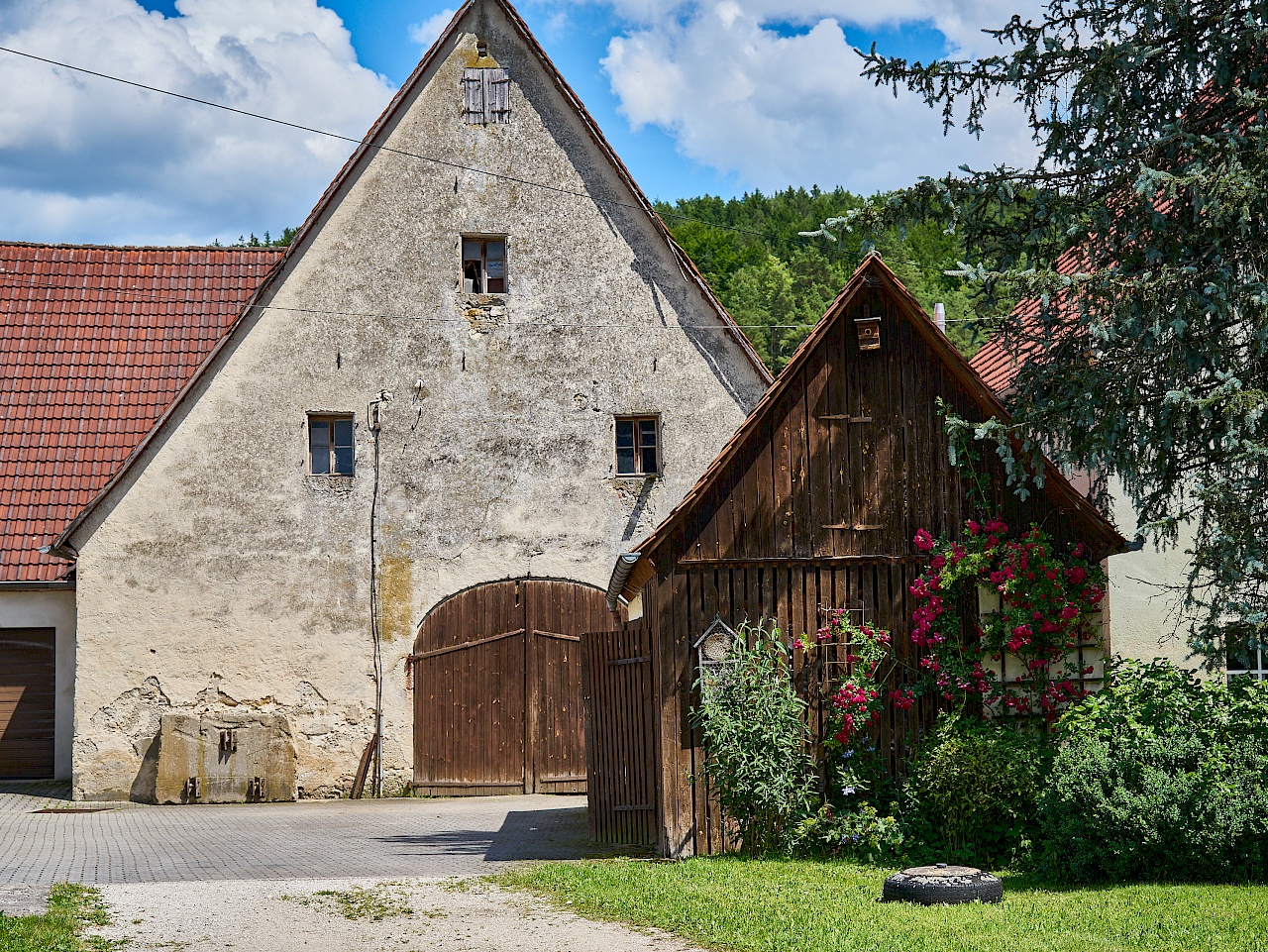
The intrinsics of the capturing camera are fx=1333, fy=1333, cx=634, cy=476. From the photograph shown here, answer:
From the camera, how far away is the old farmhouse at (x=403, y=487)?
57.8ft

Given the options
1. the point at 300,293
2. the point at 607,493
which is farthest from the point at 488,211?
the point at 607,493

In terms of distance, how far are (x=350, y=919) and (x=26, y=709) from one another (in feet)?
40.1

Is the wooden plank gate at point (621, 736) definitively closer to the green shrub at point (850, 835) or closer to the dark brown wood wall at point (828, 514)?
the dark brown wood wall at point (828, 514)

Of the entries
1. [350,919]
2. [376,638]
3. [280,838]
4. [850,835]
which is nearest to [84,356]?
[376,638]

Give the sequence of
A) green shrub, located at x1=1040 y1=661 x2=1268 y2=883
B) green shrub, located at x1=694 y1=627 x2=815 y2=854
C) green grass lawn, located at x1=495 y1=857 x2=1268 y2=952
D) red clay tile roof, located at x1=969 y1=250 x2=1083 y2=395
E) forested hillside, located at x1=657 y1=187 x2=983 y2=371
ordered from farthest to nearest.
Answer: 1. forested hillside, located at x1=657 y1=187 x2=983 y2=371
2. red clay tile roof, located at x1=969 y1=250 x2=1083 y2=395
3. green shrub, located at x1=694 y1=627 x2=815 y2=854
4. green shrub, located at x1=1040 y1=661 x2=1268 y2=883
5. green grass lawn, located at x1=495 y1=857 x2=1268 y2=952

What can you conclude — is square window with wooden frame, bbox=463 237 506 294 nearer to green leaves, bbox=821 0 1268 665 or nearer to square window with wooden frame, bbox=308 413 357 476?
square window with wooden frame, bbox=308 413 357 476

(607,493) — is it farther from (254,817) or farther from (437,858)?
(437,858)

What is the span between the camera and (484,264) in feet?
61.4

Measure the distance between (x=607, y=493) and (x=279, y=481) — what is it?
444 cm

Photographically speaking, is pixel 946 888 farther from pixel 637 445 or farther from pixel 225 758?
pixel 225 758

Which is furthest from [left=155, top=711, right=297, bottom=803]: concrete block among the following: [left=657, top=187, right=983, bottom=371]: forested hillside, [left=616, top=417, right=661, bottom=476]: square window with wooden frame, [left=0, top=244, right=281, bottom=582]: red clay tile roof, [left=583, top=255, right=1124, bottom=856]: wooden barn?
[left=657, top=187, right=983, bottom=371]: forested hillside

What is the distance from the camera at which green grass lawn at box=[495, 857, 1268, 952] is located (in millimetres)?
7727

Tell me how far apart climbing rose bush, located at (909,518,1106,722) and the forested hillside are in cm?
2667

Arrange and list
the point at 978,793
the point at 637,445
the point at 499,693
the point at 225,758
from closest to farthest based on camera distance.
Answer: the point at 978,793
the point at 225,758
the point at 499,693
the point at 637,445
